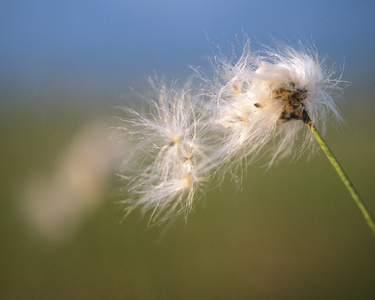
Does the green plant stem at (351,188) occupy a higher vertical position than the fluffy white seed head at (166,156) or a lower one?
lower

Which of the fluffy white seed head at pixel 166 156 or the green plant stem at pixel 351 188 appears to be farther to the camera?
the fluffy white seed head at pixel 166 156

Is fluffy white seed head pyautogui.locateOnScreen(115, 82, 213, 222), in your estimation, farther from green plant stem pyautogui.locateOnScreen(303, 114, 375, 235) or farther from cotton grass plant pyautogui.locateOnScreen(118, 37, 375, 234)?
green plant stem pyautogui.locateOnScreen(303, 114, 375, 235)

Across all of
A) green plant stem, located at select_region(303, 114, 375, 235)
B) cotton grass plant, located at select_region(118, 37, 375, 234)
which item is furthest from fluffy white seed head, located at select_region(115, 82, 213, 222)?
green plant stem, located at select_region(303, 114, 375, 235)

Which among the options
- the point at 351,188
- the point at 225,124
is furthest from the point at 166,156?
the point at 351,188

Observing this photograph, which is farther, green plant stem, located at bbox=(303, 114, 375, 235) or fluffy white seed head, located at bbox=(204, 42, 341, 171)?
fluffy white seed head, located at bbox=(204, 42, 341, 171)

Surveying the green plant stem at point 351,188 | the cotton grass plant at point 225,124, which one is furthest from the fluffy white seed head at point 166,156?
the green plant stem at point 351,188

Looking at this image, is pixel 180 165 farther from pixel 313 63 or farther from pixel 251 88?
pixel 313 63

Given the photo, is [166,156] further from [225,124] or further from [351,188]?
[351,188]

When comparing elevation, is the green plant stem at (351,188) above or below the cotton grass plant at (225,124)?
below

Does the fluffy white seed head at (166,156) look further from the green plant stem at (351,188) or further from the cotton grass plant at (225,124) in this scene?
the green plant stem at (351,188)

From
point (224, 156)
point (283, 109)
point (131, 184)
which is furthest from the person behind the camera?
point (131, 184)

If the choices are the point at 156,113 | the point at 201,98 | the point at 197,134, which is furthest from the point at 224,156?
the point at 156,113
